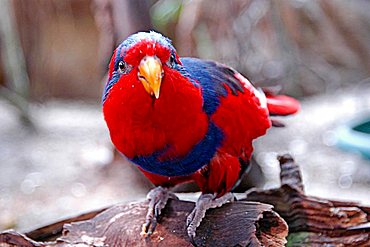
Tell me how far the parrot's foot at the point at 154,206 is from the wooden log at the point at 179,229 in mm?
12

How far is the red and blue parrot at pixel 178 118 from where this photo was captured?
0.96 metres

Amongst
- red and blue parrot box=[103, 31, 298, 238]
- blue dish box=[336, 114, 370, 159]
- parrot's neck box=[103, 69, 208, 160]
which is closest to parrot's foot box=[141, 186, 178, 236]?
red and blue parrot box=[103, 31, 298, 238]

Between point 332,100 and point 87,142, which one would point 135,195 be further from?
point 332,100

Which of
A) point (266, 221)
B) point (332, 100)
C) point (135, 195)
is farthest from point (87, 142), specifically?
point (266, 221)

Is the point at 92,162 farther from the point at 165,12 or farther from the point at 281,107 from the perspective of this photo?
the point at 281,107

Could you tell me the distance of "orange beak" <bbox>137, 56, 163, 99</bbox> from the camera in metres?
0.90

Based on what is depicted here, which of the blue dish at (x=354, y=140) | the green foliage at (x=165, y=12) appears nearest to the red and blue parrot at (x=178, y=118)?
the green foliage at (x=165, y=12)

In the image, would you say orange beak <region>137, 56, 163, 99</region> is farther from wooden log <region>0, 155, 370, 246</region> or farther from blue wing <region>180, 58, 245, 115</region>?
wooden log <region>0, 155, 370, 246</region>

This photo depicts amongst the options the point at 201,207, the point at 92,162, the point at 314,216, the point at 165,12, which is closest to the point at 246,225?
the point at 201,207

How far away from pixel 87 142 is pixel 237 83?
7.17 feet

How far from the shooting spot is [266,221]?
41.6 inches

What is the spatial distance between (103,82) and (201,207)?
1357 mm

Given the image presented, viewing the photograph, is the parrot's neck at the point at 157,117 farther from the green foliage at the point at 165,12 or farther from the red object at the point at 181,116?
the green foliage at the point at 165,12

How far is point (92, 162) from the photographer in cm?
285
